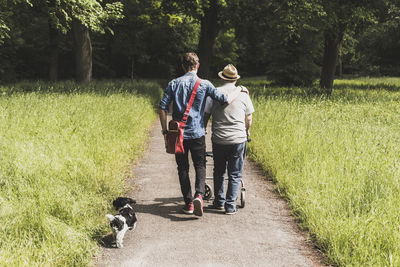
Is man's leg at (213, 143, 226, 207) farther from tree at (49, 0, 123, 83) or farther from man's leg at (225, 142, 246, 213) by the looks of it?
tree at (49, 0, 123, 83)

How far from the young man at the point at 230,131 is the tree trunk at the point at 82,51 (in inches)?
577

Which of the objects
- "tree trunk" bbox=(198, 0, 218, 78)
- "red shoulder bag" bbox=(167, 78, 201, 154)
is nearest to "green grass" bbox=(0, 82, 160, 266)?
"red shoulder bag" bbox=(167, 78, 201, 154)

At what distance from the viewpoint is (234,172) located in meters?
4.99

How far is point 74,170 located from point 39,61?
151 ft

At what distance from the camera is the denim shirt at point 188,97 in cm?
468

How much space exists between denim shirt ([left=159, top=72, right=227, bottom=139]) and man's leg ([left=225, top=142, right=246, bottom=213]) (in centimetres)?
59

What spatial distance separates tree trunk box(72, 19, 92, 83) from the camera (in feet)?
58.5

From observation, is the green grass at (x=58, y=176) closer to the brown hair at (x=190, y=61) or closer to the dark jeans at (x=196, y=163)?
the dark jeans at (x=196, y=163)

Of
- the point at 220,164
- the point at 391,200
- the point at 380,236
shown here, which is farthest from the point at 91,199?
the point at 391,200

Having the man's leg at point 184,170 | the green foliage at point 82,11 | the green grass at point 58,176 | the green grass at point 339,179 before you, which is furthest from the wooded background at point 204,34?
the man's leg at point 184,170

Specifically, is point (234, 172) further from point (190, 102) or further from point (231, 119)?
point (190, 102)

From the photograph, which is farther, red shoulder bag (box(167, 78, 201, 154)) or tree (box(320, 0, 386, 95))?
tree (box(320, 0, 386, 95))

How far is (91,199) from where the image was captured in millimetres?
4648

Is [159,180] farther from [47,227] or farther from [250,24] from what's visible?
[250,24]
